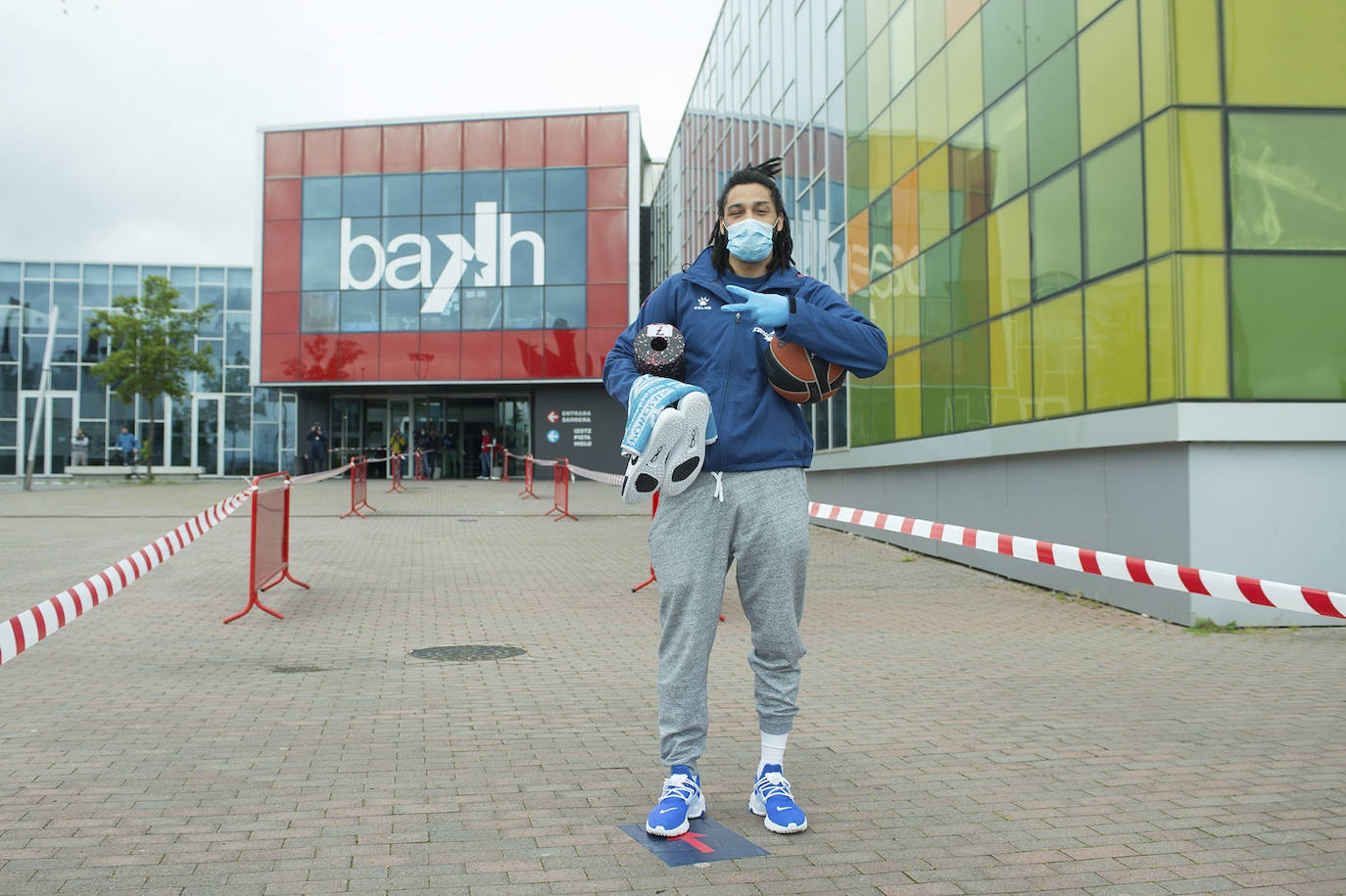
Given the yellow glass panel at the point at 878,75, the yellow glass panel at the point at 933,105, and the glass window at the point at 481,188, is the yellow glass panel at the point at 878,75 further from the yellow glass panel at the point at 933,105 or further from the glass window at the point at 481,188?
the glass window at the point at 481,188

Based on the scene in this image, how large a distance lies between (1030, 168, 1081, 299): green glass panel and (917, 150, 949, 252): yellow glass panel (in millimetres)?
2518

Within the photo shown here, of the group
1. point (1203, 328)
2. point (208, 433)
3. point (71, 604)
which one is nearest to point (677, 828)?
point (71, 604)

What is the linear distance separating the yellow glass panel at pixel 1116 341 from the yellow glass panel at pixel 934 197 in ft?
13.3

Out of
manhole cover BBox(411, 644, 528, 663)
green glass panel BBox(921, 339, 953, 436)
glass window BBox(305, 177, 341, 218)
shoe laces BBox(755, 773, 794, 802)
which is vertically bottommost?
manhole cover BBox(411, 644, 528, 663)

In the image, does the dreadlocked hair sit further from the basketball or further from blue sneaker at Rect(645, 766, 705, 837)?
blue sneaker at Rect(645, 766, 705, 837)

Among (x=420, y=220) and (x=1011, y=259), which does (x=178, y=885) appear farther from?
(x=420, y=220)

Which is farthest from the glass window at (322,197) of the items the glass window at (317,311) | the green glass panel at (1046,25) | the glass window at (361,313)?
the green glass panel at (1046,25)

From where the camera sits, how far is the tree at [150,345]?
114ft

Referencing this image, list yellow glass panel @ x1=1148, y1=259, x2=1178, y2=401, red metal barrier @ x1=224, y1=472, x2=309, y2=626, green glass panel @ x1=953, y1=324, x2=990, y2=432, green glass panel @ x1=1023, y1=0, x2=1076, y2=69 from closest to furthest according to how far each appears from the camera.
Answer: red metal barrier @ x1=224, y1=472, x2=309, y2=626, yellow glass panel @ x1=1148, y1=259, x2=1178, y2=401, green glass panel @ x1=1023, y1=0, x2=1076, y2=69, green glass panel @ x1=953, y1=324, x2=990, y2=432

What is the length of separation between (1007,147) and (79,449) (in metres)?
42.5

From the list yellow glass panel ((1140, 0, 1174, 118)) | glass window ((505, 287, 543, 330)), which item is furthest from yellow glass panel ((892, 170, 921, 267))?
glass window ((505, 287, 543, 330))

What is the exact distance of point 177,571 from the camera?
1198 centimetres

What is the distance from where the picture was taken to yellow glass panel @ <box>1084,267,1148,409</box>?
973 centimetres

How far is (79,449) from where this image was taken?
45500 mm
